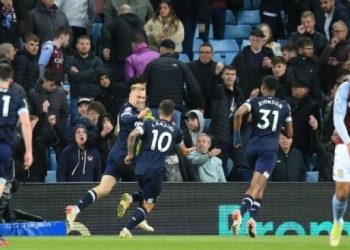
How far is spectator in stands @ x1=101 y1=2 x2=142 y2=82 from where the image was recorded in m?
24.1

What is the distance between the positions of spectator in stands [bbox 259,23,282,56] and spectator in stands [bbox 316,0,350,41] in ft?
A: 3.53

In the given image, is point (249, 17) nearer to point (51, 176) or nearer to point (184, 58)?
point (184, 58)

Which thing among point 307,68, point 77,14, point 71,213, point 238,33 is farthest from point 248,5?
point 71,213

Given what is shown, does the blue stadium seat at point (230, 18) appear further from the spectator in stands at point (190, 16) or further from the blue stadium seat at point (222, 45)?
the spectator in stands at point (190, 16)

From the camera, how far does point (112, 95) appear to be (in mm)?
23344

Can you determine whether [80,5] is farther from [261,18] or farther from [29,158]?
[29,158]

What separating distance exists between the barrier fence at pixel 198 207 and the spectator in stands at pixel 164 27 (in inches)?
146

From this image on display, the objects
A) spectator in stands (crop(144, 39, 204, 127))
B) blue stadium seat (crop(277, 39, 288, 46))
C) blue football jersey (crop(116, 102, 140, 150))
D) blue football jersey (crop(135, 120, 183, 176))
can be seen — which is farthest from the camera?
blue stadium seat (crop(277, 39, 288, 46))

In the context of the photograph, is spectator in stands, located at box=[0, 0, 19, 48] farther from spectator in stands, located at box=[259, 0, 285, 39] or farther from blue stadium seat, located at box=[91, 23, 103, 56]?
spectator in stands, located at box=[259, 0, 285, 39]

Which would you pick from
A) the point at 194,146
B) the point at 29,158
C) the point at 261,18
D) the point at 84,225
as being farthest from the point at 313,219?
the point at 29,158

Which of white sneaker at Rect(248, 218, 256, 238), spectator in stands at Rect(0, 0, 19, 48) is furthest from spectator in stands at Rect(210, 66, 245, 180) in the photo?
white sneaker at Rect(248, 218, 256, 238)

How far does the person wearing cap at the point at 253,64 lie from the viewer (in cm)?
2406

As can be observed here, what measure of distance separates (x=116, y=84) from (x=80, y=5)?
7.25 ft

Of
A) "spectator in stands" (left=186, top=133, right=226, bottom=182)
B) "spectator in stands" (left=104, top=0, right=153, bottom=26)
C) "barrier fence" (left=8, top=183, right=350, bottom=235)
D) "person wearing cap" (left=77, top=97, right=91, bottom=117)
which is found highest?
"spectator in stands" (left=104, top=0, right=153, bottom=26)
